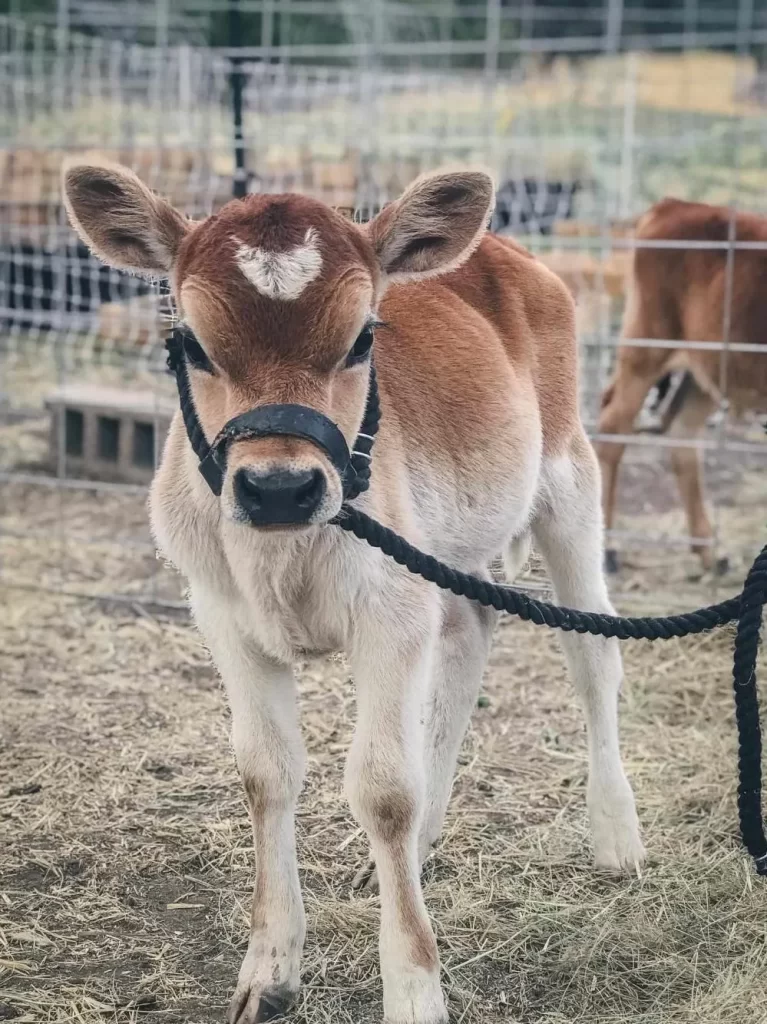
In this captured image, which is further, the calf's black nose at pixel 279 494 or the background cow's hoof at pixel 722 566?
the background cow's hoof at pixel 722 566

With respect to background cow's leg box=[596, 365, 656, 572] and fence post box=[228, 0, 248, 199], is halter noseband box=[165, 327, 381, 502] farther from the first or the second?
background cow's leg box=[596, 365, 656, 572]

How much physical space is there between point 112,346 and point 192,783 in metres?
6.85

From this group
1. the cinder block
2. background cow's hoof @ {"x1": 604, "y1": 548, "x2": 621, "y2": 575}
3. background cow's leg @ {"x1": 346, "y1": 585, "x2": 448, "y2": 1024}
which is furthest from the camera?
the cinder block

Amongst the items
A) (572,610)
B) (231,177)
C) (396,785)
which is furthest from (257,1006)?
(231,177)

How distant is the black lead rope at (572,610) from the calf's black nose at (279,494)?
0.90 ft

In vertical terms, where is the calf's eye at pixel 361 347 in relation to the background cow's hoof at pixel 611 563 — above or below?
above

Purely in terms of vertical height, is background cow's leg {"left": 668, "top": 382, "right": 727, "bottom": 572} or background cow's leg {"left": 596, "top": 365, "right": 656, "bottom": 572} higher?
background cow's leg {"left": 596, "top": 365, "right": 656, "bottom": 572}

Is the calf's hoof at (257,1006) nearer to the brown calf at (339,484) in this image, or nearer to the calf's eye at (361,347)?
the brown calf at (339,484)

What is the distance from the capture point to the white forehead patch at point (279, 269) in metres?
2.82

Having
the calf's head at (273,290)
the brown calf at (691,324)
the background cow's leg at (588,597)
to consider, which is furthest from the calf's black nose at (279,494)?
the brown calf at (691,324)

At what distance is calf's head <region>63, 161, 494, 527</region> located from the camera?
2732 millimetres

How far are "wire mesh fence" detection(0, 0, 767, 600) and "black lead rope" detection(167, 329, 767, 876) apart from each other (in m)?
0.91

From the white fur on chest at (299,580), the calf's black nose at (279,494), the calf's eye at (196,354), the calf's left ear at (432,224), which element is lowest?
the white fur on chest at (299,580)

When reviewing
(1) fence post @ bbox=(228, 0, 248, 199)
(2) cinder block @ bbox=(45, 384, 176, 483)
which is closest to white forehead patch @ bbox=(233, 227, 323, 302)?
(1) fence post @ bbox=(228, 0, 248, 199)
